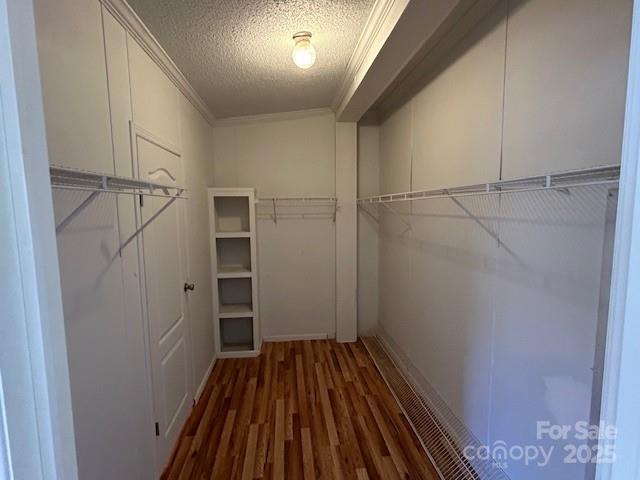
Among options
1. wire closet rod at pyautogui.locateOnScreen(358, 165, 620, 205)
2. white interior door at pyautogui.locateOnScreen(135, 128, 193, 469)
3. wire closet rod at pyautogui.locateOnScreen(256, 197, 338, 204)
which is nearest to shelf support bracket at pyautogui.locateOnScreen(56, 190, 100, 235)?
white interior door at pyautogui.locateOnScreen(135, 128, 193, 469)

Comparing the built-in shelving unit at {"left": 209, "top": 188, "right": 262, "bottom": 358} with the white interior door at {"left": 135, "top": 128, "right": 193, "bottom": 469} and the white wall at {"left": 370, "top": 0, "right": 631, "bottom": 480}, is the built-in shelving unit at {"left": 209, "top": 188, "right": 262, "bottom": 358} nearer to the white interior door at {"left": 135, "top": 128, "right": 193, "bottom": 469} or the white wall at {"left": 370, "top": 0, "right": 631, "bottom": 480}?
the white interior door at {"left": 135, "top": 128, "right": 193, "bottom": 469}

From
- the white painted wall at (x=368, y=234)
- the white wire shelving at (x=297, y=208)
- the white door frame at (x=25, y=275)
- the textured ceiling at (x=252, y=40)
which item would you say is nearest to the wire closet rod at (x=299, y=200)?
the white wire shelving at (x=297, y=208)

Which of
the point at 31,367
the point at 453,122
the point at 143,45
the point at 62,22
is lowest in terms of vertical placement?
the point at 31,367

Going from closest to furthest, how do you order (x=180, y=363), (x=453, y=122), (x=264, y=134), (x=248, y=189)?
(x=453, y=122)
(x=180, y=363)
(x=248, y=189)
(x=264, y=134)

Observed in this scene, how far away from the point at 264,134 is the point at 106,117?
2147 millimetres

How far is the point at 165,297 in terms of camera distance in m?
1.94

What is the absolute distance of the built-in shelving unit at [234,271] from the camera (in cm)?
311

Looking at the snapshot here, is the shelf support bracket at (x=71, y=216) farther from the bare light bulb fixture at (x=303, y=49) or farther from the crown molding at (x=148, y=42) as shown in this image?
the bare light bulb fixture at (x=303, y=49)

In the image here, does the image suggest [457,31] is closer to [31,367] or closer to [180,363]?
[31,367]

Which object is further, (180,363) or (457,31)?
(180,363)

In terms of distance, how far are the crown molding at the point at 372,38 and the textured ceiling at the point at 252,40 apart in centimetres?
4

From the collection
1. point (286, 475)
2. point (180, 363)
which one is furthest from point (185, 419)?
point (286, 475)

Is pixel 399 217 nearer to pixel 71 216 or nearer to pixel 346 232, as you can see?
pixel 346 232

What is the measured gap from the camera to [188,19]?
1534 millimetres
